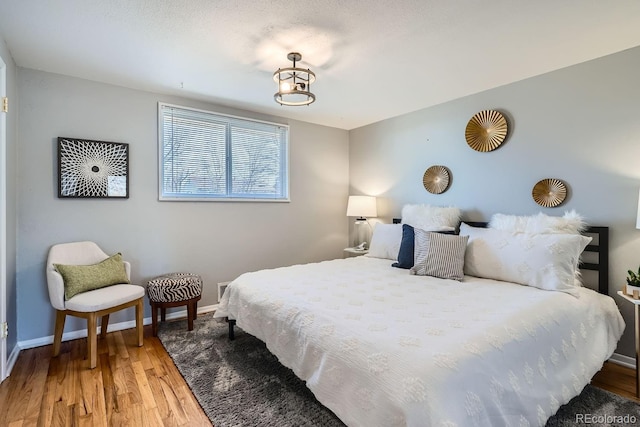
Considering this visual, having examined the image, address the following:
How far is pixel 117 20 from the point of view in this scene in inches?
76.0

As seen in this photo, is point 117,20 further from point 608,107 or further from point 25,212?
point 608,107

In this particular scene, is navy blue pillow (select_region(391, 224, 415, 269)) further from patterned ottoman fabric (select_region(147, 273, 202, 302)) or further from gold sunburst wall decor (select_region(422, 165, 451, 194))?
patterned ottoman fabric (select_region(147, 273, 202, 302))

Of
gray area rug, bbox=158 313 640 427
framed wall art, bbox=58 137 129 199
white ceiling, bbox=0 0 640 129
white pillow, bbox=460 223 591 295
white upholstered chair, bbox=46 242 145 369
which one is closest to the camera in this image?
gray area rug, bbox=158 313 640 427

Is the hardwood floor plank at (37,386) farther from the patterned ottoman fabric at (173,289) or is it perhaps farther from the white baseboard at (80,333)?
the patterned ottoman fabric at (173,289)

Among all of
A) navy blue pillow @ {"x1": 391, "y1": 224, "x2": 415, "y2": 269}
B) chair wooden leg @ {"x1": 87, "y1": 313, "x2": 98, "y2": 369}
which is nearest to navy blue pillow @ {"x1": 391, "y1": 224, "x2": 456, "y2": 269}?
navy blue pillow @ {"x1": 391, "y1": 224, "x2": 415, "y2": 269}

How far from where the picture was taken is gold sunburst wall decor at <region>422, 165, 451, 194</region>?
11.4 ft

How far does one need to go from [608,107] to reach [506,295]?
1714mm

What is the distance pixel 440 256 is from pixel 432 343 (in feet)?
4.39

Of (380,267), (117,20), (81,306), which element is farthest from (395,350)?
(117,20)

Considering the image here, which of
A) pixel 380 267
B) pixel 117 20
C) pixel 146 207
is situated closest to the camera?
pixel 117 20

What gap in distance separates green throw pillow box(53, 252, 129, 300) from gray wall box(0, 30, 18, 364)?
0.33 m

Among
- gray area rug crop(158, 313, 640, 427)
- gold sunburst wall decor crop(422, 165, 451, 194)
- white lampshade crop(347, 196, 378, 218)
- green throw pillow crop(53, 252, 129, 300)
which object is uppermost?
gold sunburst wall decor crop(422, 165, 451, 194)

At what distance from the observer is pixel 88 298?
2.36 meters

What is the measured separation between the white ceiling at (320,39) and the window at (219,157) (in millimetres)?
459
